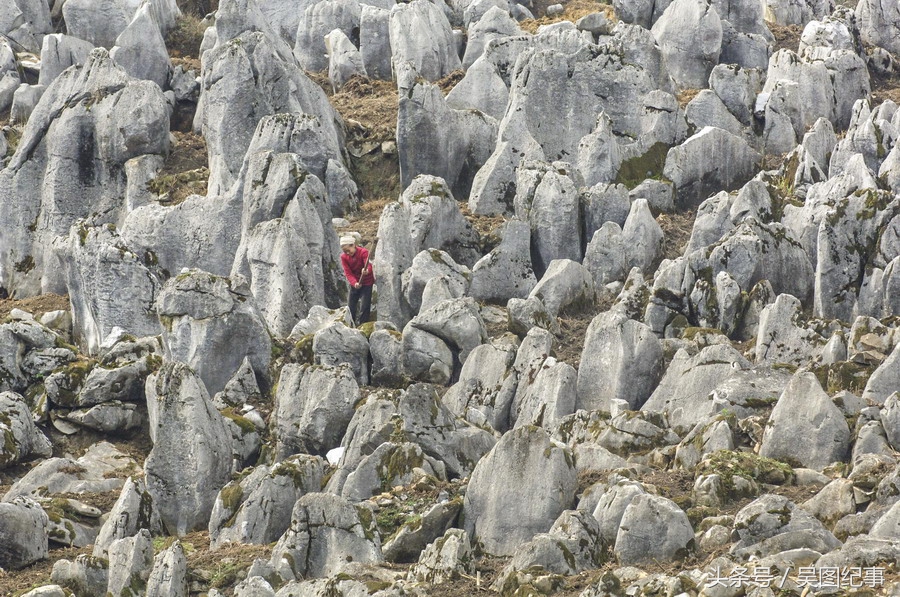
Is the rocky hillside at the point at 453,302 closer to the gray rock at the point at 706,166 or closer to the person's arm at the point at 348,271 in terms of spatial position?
the gray rock at the point at 706,166

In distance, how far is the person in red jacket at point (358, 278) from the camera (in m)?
32.1

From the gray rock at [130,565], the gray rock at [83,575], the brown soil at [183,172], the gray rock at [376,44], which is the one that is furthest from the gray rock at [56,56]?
the gray rock at [130,565]

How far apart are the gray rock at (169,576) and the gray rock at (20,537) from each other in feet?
10.8

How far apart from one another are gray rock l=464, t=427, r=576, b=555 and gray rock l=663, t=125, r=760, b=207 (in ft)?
51.9

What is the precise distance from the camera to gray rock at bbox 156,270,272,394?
3062 centimetres

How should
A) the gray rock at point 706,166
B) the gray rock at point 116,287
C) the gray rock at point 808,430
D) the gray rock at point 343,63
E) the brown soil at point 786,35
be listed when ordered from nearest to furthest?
the gray rock at point 808,430 < the gray rock at point 116,287 < the gray rock at point 706,166 < the gray rock at point 343,63 < the brown soil at point 786,35

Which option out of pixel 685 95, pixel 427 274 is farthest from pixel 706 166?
pixel 427 274

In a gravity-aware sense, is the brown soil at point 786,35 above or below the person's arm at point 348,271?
above

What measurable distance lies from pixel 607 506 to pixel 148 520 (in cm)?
817

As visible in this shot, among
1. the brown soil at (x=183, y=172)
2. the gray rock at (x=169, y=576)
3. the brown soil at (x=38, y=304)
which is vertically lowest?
the brown soil at (x=38, y=304)

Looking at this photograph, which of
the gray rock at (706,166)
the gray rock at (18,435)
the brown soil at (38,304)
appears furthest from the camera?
the gray rock at (706,166)

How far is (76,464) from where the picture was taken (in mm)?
28141

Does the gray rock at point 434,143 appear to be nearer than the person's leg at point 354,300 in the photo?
No

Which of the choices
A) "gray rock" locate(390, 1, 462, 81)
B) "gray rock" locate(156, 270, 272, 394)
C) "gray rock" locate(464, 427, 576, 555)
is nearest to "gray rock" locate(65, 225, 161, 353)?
"gray rock" locate(156, 270, 272, 394)
